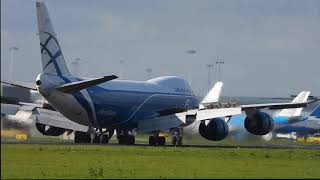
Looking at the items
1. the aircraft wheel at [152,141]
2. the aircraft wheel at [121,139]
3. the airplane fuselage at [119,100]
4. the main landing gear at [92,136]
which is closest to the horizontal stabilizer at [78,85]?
the airplane fuselage at [119,100]

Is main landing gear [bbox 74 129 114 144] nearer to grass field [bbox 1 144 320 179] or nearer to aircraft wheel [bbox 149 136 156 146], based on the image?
aircraft wheel [bbox 149 136 156 146]

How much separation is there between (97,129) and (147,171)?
42224mm

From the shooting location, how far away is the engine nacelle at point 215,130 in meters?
70.4

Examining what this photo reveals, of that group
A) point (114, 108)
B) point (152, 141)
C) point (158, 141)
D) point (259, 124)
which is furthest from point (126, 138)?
point (259, 124)

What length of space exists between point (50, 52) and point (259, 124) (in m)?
18.4

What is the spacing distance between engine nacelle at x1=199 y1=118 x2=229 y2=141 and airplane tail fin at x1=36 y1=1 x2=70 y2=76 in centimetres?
1292

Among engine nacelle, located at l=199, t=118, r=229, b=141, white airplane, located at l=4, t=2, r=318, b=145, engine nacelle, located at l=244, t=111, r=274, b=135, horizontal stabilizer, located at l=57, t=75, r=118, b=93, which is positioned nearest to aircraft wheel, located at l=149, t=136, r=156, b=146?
white airplane, located at l=4, t=2, r=318, b=145

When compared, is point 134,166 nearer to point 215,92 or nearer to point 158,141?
point 158,141

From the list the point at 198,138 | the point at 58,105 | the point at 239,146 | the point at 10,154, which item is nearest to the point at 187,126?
the point at 198,138

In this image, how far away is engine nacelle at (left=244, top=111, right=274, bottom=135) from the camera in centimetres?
6900

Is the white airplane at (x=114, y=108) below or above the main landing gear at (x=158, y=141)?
above

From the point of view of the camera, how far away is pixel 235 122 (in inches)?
3211

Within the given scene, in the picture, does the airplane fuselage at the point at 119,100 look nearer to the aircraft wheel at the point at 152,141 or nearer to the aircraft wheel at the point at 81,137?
the aircraft wheel at the point at 81,137

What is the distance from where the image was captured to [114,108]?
74.1 metres
